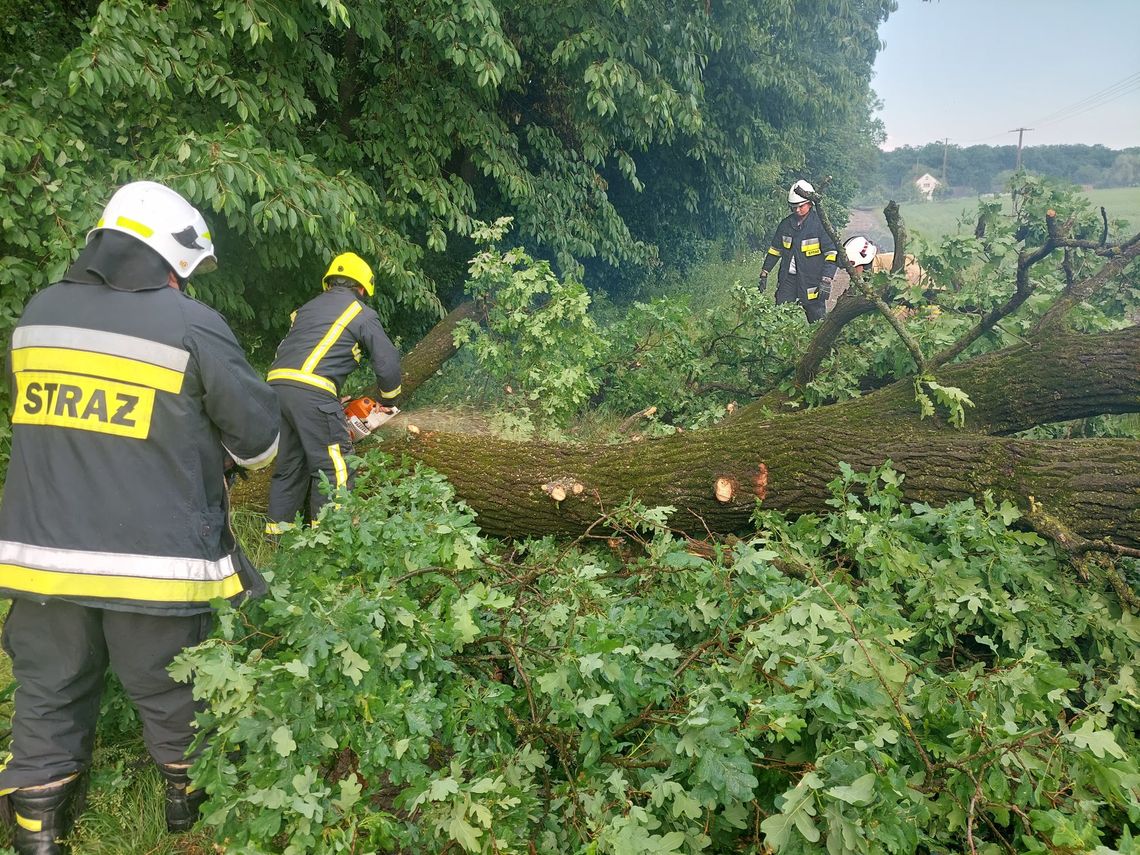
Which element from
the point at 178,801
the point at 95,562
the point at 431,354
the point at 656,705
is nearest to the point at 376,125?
the point at 431,354

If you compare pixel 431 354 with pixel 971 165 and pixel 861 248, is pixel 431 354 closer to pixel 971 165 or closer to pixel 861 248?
pixel 861 248

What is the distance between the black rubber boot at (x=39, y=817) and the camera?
2021 millimetres

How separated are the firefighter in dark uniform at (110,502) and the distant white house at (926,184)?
29.6m

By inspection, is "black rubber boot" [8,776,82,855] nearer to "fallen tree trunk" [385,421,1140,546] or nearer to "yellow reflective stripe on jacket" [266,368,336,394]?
"fallen tree trunk" [385,421,1140,546]

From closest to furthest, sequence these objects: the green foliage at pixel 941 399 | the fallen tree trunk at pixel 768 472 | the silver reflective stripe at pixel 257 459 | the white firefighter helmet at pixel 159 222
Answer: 1. the white firefighter helmet at pixel 159 222
2. the silver reflective stripe at pixel 257 459
3. the fallen tree trunk at pixel 768 472
4. the green foliage at pixel 941 399

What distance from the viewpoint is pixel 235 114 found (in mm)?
4695

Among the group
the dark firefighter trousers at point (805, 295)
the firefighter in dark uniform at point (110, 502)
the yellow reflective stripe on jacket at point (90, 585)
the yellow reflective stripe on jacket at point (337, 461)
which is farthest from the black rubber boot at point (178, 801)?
the dark firefighter trousers at point (805, 295)

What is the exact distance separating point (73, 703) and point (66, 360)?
985 millimetres

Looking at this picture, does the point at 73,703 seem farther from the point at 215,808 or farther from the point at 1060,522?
the point at 1060,522

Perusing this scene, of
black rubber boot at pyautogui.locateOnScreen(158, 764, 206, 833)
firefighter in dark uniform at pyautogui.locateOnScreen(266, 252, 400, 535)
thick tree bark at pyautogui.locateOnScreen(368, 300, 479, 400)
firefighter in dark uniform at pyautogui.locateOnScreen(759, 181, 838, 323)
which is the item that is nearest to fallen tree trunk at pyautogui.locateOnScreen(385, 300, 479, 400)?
thick tree bark at pyautogui.locateOnScreen(368, 300, 479, 400)

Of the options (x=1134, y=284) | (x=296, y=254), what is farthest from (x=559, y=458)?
(x=1134, y=284)

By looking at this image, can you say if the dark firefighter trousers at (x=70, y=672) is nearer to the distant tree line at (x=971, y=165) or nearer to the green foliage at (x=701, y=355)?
the green foliage at (x=701, y=355)

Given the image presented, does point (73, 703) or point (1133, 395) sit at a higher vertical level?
point (1133, 395)

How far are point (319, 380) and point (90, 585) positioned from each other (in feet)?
6.32
